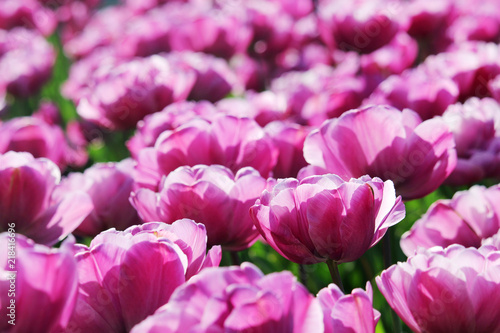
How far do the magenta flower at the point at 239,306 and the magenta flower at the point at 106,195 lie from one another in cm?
51

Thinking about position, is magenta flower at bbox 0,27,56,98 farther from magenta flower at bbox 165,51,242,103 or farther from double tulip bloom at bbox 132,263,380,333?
double tulip bloom at bbox 132,263,380,333

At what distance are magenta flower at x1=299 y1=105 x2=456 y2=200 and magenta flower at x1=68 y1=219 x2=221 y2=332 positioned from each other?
0.31m

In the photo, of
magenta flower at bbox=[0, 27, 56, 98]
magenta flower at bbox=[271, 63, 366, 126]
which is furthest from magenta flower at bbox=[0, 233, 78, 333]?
magenta flower at bbox=[0, 27, 56, 98]

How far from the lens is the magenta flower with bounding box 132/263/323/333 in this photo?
48 centimetres

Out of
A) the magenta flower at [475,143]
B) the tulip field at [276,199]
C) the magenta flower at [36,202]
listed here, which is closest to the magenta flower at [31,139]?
the tulip field at [276,199]

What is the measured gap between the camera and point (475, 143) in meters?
1.11

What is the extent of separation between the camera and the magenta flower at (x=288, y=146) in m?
1.04

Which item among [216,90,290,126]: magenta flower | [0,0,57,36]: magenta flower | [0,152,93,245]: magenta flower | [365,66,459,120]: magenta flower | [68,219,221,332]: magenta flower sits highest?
[68,219,221,332]: magenta flower

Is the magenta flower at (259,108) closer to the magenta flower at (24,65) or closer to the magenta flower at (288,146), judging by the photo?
the magenta flower at (288,146)

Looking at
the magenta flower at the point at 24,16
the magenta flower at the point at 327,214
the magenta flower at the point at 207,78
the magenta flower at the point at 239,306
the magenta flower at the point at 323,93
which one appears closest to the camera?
the magenta flower at the point at 239,306

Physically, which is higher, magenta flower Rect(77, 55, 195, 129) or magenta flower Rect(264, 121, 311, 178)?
magenta flower Rect(264, 121, 311, 178)

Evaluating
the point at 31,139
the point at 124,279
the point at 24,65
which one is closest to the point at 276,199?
the point at 124,279

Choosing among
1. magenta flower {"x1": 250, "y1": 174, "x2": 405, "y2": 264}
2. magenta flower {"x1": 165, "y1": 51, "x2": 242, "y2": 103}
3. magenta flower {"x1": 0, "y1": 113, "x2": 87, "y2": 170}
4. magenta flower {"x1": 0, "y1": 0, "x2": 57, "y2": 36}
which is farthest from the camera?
magenta flower {"x1": 0, "y1": 0, "x2": 57, "y2": 36}

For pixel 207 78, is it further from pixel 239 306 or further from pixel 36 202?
pixel 239 306
